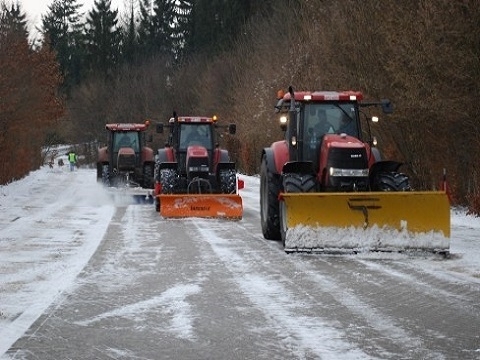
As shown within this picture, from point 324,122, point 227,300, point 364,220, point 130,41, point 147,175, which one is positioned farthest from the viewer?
point 130,41

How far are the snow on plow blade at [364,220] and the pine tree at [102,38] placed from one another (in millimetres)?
74224

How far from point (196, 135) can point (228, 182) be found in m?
1.80

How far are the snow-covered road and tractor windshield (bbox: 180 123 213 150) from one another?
6149 mm

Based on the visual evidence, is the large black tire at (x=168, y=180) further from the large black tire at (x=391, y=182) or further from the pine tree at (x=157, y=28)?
the pine tree at (x=157, y=28)

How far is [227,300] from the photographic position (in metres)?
6.45

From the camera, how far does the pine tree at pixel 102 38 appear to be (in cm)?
8038

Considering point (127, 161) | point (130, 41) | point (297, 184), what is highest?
point (130, 41)

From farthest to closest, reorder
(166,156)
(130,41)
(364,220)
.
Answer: (130,41), (166,156), (364,220)

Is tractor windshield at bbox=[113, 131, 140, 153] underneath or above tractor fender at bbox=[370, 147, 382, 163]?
above

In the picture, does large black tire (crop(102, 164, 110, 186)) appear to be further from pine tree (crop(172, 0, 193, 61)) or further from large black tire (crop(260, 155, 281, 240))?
pine tree (crop(172, 0, 193, 61))

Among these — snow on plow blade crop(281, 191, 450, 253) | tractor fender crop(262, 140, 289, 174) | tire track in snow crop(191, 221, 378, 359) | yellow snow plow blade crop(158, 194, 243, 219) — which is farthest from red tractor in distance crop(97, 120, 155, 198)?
tire track in snow crop(191, 221, 378, 359)

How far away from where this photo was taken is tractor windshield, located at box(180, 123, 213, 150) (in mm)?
17266

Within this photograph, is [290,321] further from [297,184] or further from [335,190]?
[335,190]

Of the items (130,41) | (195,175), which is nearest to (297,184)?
(195,175)
